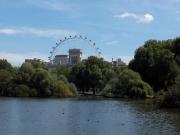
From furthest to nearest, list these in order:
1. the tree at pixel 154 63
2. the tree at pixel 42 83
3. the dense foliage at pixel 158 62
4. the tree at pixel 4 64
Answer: the tree at pixel 4 64, the tree at pixel 42 83, the tree at pixel 154 63, the dense foliage at pixel 158 62

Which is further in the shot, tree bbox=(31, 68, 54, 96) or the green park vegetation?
tree bbox=(31, 68, 54, 96)

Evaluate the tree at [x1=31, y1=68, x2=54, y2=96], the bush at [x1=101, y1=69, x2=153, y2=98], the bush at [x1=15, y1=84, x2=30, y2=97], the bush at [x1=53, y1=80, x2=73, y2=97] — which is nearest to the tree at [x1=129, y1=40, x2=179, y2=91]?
the bush at [x1=101, y1=69, x2=153, y2=98]

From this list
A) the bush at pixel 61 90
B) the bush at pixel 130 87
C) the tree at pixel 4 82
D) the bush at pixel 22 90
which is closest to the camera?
the bush at pixel 130 87

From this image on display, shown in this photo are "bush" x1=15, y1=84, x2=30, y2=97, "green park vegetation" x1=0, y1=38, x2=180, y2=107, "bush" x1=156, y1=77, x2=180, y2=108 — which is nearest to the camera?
"bush" x1=156, y1=77, x2=180, y2=108

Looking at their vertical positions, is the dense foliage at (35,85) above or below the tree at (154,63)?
below

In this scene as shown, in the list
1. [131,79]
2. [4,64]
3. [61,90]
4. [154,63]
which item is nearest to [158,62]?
[154,63]

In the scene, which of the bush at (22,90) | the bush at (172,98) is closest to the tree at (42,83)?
the bush at (22,90)

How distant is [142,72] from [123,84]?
366 inches

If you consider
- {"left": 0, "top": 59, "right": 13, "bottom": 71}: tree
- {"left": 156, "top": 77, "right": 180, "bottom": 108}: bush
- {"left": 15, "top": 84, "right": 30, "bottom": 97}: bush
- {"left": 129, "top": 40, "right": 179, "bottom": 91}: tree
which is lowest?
{"left": 156, "top": 77, "right": 180, "bottom": 108}: bush

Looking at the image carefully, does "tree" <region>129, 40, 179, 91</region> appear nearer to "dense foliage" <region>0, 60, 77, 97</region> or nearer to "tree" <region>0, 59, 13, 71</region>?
"dense foliage" <region>0, 60, 77, 97</region>

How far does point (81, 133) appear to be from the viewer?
119ft

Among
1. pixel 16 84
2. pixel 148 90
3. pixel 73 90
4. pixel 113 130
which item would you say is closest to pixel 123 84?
pixel 148 90

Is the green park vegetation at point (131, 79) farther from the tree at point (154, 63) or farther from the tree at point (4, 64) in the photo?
the tree at point (4, 64)

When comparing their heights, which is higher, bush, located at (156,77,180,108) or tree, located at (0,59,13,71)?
tree, located at (0,59,13,71)
